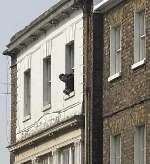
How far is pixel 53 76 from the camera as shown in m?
47.4

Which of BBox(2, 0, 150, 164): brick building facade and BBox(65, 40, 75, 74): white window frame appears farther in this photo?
BBox(65, 40, 75, 74): white window frame

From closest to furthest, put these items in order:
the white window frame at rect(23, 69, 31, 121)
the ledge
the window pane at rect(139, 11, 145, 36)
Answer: the window pane at rect(139, 11, 145, 36), the ledge, the white window frame at rect(23, 69, 31, 121)

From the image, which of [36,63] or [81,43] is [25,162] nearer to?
[36,63]

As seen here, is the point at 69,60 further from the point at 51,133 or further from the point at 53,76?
the point at 51,133

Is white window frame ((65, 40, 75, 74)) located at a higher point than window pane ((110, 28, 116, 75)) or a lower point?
higher

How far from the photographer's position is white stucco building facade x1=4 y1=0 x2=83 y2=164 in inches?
1756

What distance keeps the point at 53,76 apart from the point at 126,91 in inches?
318

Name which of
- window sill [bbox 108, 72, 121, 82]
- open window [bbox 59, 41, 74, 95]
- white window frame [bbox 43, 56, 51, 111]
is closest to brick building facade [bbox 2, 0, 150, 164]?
window sill [bbox 108, 72, 121, 82]

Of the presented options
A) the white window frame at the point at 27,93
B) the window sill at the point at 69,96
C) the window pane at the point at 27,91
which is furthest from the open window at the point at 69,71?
the window pane at the point at 27,91

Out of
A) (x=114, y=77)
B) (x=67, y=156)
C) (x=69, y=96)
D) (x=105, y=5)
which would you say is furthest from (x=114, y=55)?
(x=67, y=156)

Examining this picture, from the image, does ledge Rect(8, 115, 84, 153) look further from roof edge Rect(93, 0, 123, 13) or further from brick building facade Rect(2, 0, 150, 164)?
roof edge Rect(93, 0, 123, 13)

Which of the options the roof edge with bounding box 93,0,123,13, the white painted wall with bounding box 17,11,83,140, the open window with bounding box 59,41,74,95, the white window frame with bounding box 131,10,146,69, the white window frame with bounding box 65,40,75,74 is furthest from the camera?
the white window frame with bounding box 65,40,75,74

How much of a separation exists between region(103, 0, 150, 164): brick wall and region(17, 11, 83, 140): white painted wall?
2.37 metres

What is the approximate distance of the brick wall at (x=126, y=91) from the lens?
38094 mm
